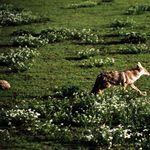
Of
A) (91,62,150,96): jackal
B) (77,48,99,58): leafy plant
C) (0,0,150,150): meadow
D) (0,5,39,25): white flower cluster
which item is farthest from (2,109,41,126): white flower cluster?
(0,5,39,25): white flower cluster

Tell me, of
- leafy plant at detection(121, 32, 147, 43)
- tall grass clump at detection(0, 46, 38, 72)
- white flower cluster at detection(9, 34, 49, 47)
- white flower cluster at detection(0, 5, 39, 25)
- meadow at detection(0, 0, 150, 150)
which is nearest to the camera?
meadow at detection(0, 0, 150, 150)

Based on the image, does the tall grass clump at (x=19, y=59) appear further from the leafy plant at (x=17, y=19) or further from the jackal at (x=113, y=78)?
the leafy plant at (x=17, y=19)

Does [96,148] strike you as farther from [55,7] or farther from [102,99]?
[55,7]

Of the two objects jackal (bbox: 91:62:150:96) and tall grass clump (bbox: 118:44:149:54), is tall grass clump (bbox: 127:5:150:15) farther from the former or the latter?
jackal (bbox: 91:62:150:96)

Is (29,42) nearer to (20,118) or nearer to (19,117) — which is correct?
(19,117)

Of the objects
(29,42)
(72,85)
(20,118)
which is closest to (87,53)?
(29,42)

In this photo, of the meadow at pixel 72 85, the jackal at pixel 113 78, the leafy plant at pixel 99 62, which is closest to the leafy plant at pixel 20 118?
the meadow at pixel 72 85

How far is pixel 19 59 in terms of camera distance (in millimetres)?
12914

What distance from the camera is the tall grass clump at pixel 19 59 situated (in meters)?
12.1

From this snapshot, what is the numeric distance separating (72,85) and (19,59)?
4.59 m

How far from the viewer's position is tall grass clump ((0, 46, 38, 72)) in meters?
12.1

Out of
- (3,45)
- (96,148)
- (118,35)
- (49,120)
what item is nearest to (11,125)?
(49,120)

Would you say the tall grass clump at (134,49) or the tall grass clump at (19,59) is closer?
the tall grass clump at (19,59)

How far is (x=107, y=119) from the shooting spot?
7.70 meters
